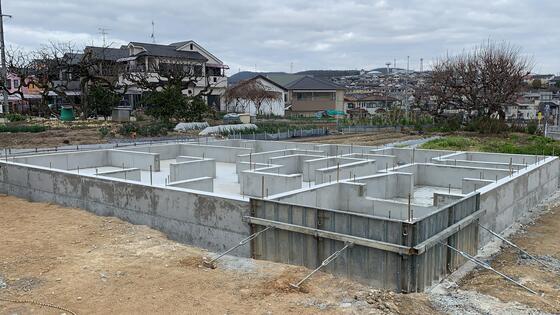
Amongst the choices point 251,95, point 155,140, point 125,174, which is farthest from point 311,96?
point 125,174

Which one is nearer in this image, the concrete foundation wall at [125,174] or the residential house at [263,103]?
the concrete foundation wall at [125,174]

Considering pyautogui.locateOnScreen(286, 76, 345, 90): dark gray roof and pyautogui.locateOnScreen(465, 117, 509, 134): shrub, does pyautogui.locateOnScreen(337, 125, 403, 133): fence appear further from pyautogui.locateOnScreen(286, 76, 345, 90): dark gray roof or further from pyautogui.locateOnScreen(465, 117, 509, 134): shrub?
pyautogui.locateOnScreen(286, 76, 345, 90): dark gray roof

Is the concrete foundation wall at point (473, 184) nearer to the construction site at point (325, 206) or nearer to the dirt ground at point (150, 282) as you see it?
the construction site at point (325, 206)

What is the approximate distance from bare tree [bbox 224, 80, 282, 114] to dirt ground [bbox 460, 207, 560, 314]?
110 ft

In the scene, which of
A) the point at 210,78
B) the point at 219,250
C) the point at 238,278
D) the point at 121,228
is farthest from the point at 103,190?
the point at 210,78

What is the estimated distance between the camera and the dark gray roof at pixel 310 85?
150 ft

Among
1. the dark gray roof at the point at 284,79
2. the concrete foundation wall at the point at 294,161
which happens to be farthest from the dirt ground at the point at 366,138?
the dark gray roof at the point at 284,79

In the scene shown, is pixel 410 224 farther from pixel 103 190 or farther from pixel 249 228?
pixel 103 190

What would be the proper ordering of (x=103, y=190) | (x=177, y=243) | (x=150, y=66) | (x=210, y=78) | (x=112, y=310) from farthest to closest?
(x=210, y=78)
(x=150, y=66)
(x=103, y=190)
(x=177, y=243)
(x=112, y=310)

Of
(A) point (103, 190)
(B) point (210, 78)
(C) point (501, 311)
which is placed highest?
(B) point (210, 78)

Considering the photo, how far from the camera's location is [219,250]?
7.68 metres

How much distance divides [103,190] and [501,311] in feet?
23.2

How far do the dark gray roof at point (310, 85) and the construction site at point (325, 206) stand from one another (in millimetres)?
31509

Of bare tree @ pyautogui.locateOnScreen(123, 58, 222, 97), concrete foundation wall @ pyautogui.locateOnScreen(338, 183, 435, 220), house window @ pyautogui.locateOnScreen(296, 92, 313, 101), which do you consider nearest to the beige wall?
house window @ pyautogui.locateOnScreen(296, 92, 313, 101)
